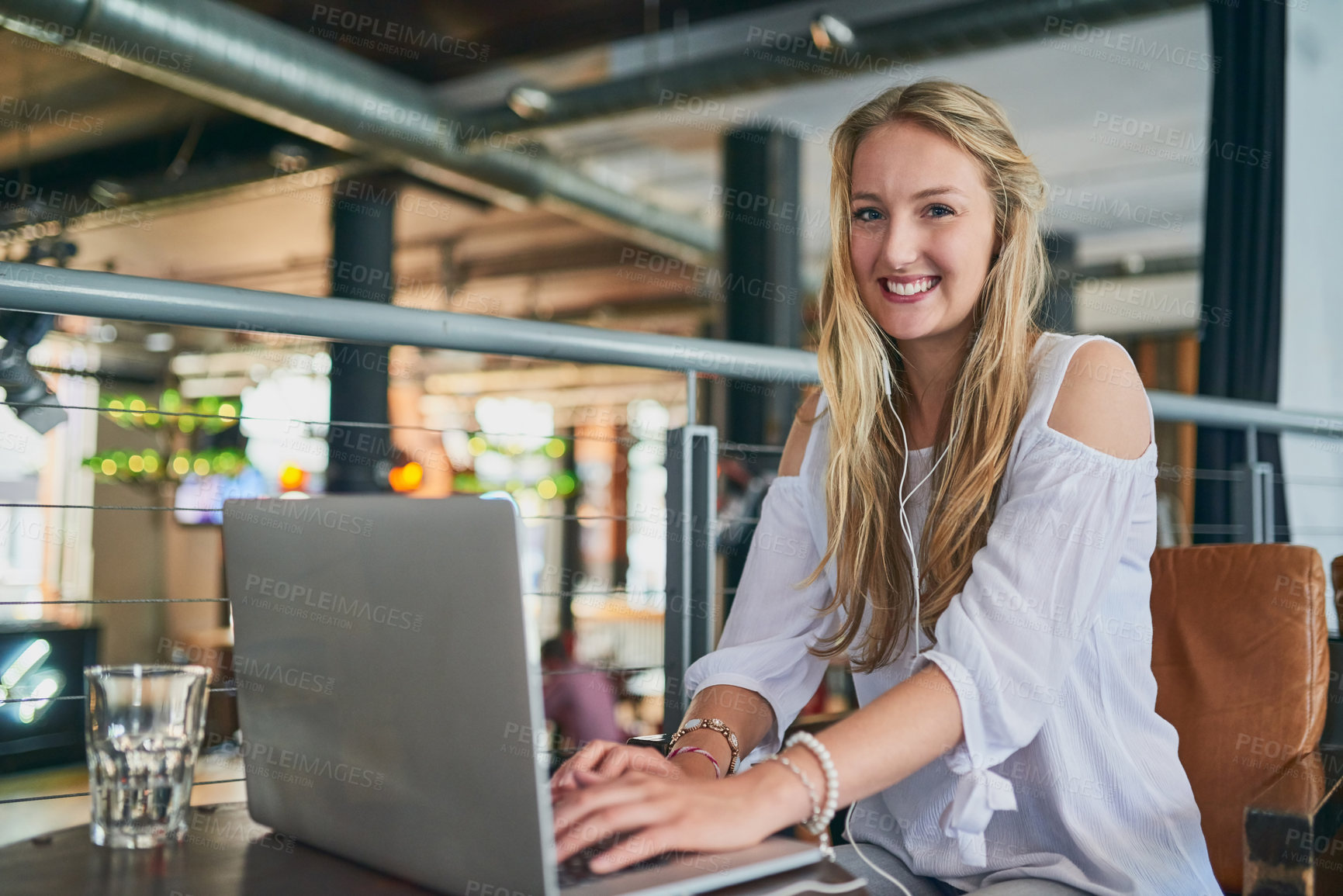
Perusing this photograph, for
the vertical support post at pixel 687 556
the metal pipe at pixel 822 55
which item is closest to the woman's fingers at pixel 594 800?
the vertical support post at pixel 687 556

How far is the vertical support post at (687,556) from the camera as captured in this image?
159 cm

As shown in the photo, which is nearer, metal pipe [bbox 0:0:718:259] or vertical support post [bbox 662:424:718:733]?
vertical support post [bbox 662:424:718:733]

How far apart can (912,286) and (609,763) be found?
2.04ft

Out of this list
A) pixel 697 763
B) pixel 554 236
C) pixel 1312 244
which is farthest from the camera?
pixel 554 236

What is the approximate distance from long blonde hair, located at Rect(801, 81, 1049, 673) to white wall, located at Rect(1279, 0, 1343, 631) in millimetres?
2144

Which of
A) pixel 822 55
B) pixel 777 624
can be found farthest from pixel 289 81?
pixel 777 624

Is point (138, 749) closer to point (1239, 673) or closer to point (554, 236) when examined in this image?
point (1239, 673)

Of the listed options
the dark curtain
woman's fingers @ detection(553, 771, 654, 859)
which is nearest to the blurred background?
the dark curtain

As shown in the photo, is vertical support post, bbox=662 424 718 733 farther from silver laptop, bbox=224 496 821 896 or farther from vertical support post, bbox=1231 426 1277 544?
vertical support post, bbox=1231 426 1277 544

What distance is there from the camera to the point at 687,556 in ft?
5.21

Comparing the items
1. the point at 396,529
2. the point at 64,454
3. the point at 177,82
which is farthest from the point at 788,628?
the point at 64,454

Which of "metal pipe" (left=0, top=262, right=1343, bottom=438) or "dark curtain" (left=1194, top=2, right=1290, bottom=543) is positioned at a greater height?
"dark curtain" (left=1194, top=2, right=1290, bottom=543)

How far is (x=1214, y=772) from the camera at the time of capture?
132 cm

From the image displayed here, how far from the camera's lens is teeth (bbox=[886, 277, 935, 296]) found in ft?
4.03
